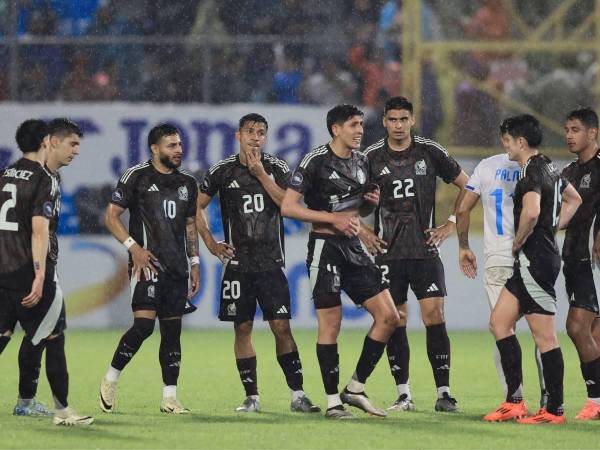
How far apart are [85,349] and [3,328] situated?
6177 mm

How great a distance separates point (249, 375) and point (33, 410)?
1553 millimetres

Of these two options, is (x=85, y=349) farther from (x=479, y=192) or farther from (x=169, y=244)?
(x=479, y=192)

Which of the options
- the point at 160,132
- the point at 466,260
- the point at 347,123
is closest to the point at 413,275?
the point at 466,260

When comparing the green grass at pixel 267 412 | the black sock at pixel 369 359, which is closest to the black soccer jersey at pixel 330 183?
the black sock at pixel 369 359

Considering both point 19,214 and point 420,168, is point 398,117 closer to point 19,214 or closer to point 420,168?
point 420,168

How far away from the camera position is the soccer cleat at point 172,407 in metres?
9.81

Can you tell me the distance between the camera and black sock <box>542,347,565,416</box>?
8930 millimetres

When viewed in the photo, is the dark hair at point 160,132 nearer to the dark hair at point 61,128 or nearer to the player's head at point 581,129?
the dark hair at point 61,128

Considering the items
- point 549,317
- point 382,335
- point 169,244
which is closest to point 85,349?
point 169,244

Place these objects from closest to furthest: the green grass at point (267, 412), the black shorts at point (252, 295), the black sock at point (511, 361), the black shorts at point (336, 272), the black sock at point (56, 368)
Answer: the green grass at point (267, 412), the black sock at point (56, 368), the black sock at point (511, 361), the black shorts at point (336, 272), the black shorts at point (252, 295)

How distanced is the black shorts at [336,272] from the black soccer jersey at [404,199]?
2.27ft

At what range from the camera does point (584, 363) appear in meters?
9.66

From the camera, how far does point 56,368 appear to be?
8.61 meters

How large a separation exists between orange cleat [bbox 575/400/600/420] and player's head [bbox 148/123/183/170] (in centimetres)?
339
